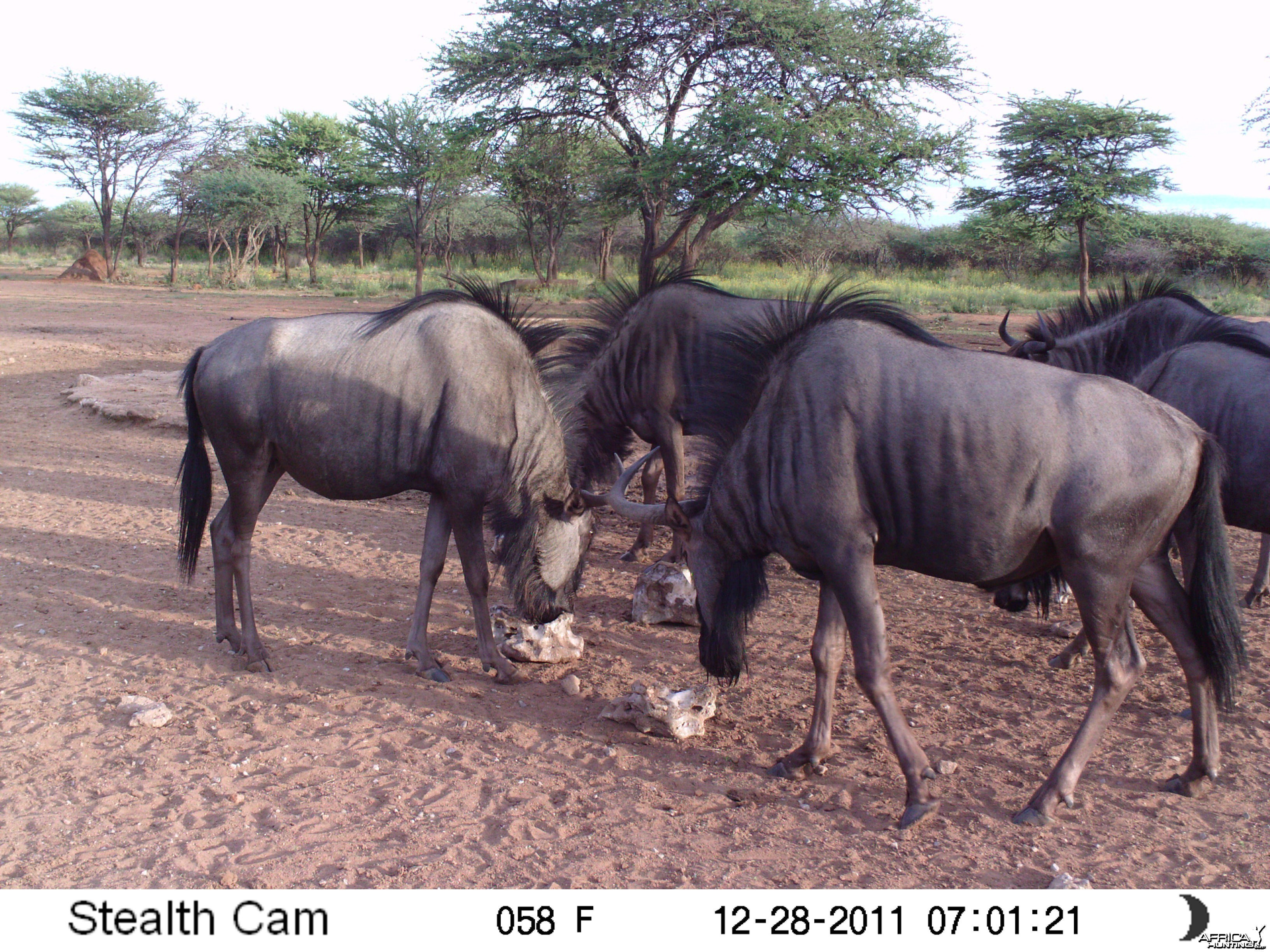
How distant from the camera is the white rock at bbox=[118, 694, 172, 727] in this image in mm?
3893

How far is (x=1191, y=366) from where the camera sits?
462 cm

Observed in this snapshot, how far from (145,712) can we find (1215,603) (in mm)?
4362

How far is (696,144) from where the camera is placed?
1462 cm

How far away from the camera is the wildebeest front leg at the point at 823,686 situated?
370 centimetres

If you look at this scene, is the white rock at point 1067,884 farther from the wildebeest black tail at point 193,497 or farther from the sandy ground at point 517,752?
the wildebeest black tail at point 193,497

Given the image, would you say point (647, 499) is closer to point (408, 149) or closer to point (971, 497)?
point (971, 497)

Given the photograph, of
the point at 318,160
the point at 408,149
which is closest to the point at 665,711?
the point at 408,149

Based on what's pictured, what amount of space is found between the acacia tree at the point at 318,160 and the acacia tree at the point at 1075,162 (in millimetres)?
22344

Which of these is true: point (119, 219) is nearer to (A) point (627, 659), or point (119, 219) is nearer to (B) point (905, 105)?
(B) point (905, 105)

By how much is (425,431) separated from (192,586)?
7.34 ft

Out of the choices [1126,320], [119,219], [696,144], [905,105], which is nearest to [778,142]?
[696,144]

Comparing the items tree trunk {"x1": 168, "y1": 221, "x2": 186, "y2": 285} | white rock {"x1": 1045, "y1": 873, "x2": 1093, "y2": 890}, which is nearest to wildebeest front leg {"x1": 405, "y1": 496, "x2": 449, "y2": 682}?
white rock {"x1": 1045, "y1": 873, "x2": 1093, "y2": 890}

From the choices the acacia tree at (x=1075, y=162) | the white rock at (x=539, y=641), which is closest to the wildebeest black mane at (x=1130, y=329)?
the white rock at (x=539, y=641)

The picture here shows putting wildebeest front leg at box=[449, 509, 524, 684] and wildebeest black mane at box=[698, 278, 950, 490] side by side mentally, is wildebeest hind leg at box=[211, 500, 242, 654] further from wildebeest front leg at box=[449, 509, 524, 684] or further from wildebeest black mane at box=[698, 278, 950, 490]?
wildebeest black mane at box=[698, 278, 950, 490]
